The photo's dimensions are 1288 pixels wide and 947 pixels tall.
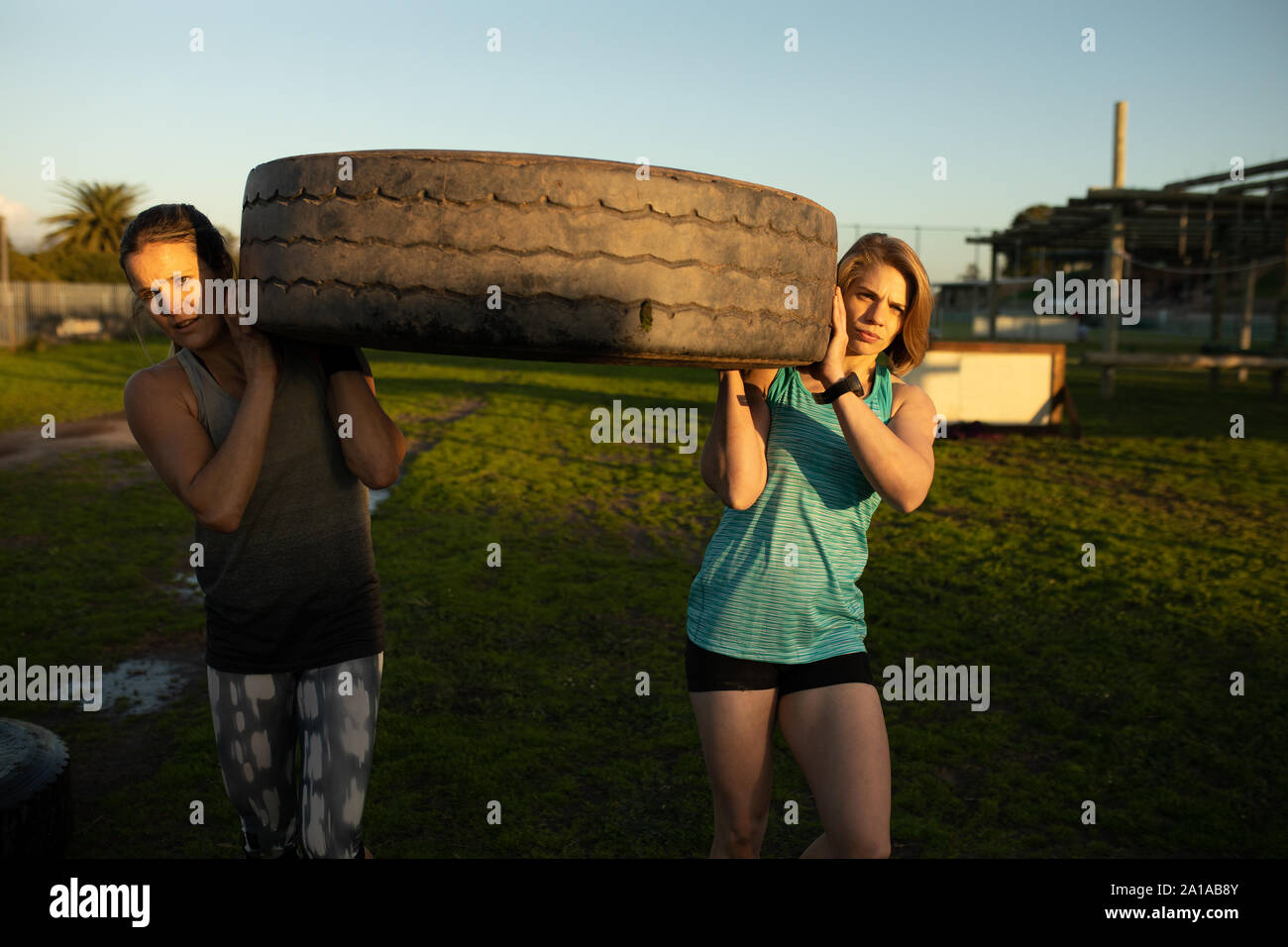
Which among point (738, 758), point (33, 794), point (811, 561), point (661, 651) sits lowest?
point (661, 651)

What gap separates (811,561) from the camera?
94.4 inches

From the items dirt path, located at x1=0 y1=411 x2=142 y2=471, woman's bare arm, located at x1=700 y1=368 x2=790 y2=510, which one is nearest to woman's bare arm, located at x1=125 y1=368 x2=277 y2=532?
woman's bare arm, located at x1=700 y1=368 x2=790 y2=510

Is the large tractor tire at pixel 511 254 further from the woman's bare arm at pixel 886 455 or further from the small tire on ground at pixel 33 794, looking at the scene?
the small tire on ground at pixel 33 794

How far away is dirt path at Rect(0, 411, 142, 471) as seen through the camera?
450 inches

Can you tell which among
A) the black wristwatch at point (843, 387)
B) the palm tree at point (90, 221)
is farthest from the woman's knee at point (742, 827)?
the palm tree at point (90, 221)

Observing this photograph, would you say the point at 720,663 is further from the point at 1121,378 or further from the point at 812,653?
the point at 1121,378

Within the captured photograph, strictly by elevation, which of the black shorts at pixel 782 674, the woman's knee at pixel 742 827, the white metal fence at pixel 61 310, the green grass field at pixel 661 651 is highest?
the white metal fence at pixel 61 310

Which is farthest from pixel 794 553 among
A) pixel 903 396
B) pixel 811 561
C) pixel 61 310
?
pixel 61 310

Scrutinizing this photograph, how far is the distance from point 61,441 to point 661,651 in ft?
34.8

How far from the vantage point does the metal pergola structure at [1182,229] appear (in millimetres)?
16422

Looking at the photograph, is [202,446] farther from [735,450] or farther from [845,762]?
[845,762]

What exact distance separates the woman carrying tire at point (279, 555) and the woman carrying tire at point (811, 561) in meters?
0.85
